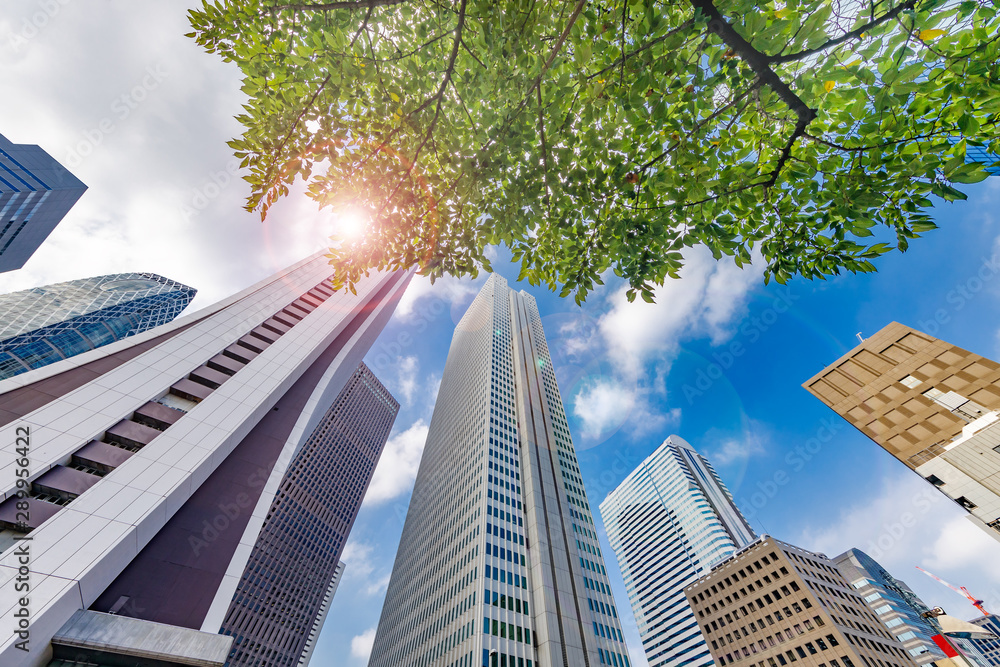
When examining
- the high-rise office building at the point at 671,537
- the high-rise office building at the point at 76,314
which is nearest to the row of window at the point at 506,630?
the high-rise office building at the point at 76,314

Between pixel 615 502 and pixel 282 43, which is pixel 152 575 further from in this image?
pixel 615 502

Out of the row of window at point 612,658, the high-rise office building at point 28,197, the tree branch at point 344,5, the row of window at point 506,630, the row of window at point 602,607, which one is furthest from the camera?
the high-rise office building at point 28,197

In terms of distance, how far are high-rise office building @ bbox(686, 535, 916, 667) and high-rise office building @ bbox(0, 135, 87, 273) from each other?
474 ft

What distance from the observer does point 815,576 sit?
6106 cm

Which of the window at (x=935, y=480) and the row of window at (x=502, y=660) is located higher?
the window at (x=935, y=480)

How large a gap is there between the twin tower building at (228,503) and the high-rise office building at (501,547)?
308 millimetres

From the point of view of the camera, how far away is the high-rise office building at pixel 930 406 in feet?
96.1

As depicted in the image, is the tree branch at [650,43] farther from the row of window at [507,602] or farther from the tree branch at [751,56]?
the row of window at [507,602]

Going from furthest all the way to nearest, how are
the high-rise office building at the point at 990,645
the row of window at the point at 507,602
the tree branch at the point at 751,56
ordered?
the high-rise office building at the point at 990,645 < the row of window at the point at 507,602 < the tree branch at the point at 751,56

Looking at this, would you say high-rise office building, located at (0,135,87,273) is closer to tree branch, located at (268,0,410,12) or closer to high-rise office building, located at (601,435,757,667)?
tree branch, located at (268,0,410,12)

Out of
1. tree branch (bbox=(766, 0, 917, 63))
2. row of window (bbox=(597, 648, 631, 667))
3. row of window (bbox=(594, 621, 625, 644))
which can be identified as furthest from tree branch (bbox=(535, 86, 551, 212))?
row of window (bbox=(594, 621, 625, 644))

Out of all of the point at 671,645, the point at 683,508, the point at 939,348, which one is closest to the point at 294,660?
the point at 671,645

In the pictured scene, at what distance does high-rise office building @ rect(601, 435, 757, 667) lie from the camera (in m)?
108

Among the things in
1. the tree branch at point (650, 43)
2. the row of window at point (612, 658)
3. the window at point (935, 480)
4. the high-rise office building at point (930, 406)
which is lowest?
the tree branch at point (650, 43)
